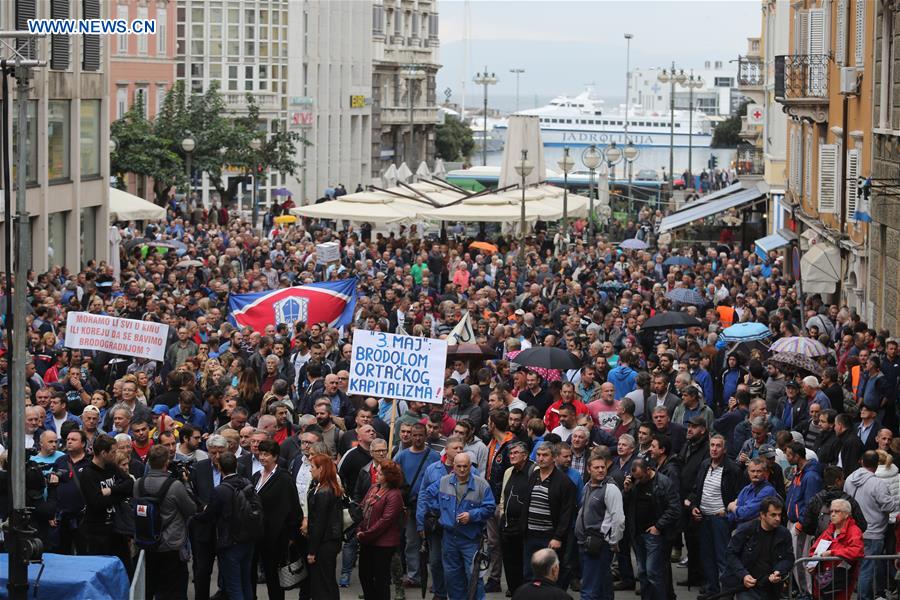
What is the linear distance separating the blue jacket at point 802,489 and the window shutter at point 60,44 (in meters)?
22.8

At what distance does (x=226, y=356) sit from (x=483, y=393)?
3.49 meters

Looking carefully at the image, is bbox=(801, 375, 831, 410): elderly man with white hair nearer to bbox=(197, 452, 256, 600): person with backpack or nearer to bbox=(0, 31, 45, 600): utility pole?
bbox=(197, 452, 256, 600): person with backpack

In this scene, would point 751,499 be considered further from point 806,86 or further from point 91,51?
point 91,51

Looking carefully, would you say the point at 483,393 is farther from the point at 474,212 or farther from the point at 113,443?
the point at 474,212

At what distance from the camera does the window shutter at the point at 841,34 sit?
31422 mm

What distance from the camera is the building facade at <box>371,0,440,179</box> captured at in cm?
9869

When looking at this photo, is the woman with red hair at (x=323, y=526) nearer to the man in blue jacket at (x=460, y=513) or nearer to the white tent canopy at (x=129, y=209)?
the man in blue jacket at (x=460, y=513)

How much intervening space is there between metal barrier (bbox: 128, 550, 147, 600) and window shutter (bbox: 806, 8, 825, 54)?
24.6 metres

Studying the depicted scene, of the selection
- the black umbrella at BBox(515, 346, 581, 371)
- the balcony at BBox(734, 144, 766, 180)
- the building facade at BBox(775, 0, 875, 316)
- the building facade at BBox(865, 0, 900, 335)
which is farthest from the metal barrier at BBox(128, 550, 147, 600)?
the balcony at BBox(734, 144, 766, 180)

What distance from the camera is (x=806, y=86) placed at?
3519cm

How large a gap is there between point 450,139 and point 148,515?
106m

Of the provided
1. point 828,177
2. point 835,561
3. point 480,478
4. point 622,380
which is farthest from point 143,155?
point 835,561

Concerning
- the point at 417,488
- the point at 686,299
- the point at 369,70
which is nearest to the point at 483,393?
the point at 417,488

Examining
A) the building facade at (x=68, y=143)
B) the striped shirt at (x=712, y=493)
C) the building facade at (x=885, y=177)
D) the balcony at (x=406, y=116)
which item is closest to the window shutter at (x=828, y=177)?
the building facade at (x=885, y=177)
